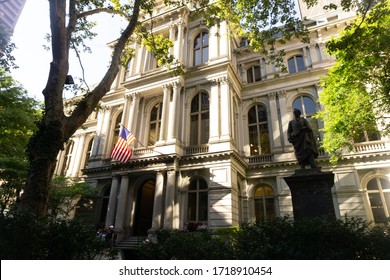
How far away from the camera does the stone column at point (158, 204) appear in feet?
52.6

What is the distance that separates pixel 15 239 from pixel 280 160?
16554 mm

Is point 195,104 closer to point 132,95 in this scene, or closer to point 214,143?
point 214,143

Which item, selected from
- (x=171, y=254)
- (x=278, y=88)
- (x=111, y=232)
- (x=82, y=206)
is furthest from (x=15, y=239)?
(x=278, y=88)

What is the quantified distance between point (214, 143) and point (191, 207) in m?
4.80

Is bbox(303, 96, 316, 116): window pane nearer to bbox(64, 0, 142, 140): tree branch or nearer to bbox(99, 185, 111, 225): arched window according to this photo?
bbox(64, 0, 142, 140): tree branch

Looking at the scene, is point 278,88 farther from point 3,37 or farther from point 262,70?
point 3,37

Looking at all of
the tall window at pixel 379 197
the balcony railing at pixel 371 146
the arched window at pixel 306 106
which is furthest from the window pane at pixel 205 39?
the tall window at pixel 379 197

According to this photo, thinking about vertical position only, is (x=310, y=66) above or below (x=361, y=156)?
above

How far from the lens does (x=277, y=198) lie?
17422 mm

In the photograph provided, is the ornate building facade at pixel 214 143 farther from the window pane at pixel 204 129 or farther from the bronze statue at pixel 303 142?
the bronze statue at pixel 303 142

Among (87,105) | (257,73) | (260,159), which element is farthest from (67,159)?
(257,73)

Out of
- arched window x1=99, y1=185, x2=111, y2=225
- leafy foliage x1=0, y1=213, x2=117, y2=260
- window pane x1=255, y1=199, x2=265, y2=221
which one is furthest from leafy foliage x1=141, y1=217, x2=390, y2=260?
arched window x1=99, y1=185, x2=111, y2=225

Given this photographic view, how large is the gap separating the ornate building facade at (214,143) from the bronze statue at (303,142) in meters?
7.01

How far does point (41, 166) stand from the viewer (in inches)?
288
